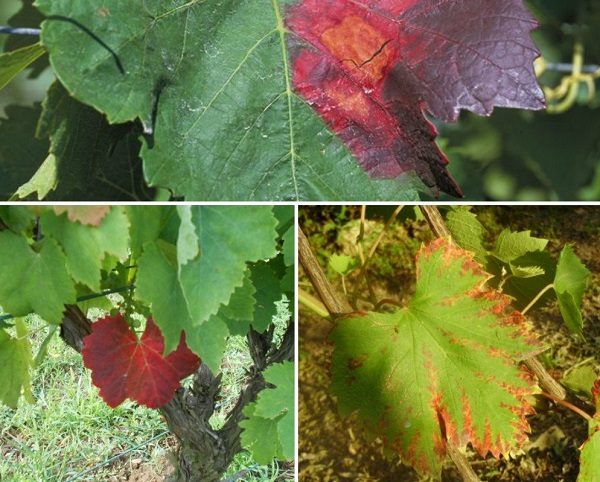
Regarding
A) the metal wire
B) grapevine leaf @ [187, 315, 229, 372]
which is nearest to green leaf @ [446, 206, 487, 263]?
grapevine leaf @ [187, 315, 229, 372]

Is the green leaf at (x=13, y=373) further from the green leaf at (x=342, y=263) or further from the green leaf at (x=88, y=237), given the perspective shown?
the green leaf at (x=342, y=263)

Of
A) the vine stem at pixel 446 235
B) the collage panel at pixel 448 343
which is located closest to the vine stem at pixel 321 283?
the collage panel at pixel 448 343

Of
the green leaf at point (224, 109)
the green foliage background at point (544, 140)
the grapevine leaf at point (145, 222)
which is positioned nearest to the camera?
the green leaf at point (224, 109)

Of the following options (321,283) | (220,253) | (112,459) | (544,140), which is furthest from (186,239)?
(544,140)

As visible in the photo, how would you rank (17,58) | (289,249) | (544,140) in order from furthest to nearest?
(544,140) → (289,249) → (17,58)

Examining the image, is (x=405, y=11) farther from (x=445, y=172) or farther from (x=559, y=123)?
(x=559, y=123)

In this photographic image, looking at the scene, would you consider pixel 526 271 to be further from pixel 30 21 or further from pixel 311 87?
pixel 30 21
